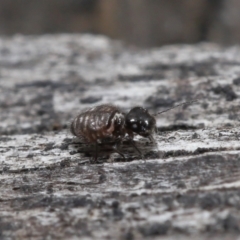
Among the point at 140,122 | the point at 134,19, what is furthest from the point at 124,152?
the point at 134,19

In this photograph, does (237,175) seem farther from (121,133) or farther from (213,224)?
(121,133)

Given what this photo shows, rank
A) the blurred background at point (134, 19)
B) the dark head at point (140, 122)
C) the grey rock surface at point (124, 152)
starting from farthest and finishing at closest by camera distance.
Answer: the blurred background at point (134, 19)
the dark head at point (140, 122)
the grey rock surface at point (124, 152)

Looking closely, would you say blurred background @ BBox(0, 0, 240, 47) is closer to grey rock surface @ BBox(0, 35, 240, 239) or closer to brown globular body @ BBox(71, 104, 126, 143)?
grey rock surface @ BBox(0, 35, 240, 239)

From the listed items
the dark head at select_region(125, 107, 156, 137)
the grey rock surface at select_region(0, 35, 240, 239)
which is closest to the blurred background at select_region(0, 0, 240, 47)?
the grey rock surface at select_region(0, 35, 240, 239)

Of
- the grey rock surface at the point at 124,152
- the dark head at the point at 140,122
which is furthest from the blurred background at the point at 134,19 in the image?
the dark head at the point at 140,122

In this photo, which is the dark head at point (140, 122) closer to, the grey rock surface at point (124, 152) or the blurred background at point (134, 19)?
the grey rock surface at point (124, 152)
